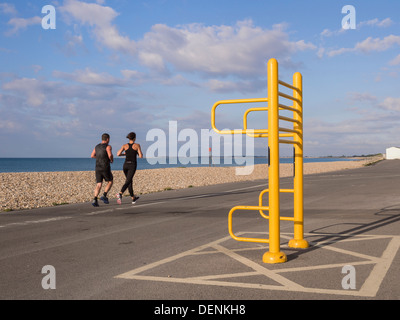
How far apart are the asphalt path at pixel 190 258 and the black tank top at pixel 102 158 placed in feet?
8.24

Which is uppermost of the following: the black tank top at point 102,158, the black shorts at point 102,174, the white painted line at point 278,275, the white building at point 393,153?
the white building at point 393,153

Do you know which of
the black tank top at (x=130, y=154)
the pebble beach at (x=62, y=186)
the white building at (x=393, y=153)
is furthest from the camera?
the white building at (x=393, y=153)

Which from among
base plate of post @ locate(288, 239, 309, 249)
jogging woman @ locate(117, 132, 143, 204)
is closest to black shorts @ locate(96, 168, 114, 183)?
jogging woman @ locate(117, 132, 143, 204)

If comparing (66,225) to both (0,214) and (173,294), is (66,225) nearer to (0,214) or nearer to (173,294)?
(0,214)

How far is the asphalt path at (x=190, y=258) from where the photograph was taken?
427 cm

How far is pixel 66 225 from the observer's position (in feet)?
29.9

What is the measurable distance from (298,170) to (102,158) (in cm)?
789

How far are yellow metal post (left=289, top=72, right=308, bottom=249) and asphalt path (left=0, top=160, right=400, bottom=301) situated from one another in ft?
1.07

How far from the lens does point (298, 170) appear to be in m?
6.48

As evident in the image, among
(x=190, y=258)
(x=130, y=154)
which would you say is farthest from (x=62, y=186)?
(x=190, y=258)

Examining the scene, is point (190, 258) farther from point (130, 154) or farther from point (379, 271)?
point (130, 154)

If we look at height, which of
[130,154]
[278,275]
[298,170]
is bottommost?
[278,275]

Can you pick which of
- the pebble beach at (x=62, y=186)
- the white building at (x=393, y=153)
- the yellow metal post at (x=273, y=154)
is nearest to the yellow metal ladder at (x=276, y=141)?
the yellow metal post at (x=273, y=154)

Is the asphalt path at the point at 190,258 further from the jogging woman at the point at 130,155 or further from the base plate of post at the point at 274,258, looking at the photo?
the jogging woman at the point at 130,155
